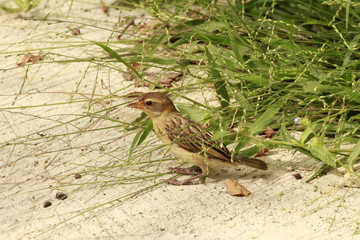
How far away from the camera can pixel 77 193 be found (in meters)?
4.79

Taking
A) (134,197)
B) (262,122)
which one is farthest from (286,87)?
(134,197)

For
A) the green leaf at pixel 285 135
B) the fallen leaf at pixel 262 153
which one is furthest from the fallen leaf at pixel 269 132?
the green leaf at pixel 285 135

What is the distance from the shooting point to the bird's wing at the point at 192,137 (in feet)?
15.3

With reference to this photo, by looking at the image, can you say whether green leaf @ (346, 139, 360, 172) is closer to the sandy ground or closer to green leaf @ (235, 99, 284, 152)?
the sandy ground

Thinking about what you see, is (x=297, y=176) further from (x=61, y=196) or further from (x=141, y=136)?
(x=61, y=196)

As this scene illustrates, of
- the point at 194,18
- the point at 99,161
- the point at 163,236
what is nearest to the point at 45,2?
the point at 194,18

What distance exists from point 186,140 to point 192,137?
45 millimetres

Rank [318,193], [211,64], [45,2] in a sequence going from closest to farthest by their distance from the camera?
[318,193] < [211,64] < [45,2]

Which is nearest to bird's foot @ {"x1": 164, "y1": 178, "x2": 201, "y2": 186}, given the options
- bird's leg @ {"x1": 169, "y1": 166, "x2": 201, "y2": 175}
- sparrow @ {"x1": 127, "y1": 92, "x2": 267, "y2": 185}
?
sparrow @ {"x1": 127, "y1": 92, "x2": 267, "y2": 185}

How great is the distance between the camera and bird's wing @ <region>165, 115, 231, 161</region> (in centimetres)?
466

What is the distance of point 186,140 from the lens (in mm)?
4707

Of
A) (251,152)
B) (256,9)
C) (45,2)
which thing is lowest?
(45,2)

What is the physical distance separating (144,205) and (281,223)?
88 centimetres

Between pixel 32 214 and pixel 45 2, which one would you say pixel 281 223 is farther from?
pixel 45 2
